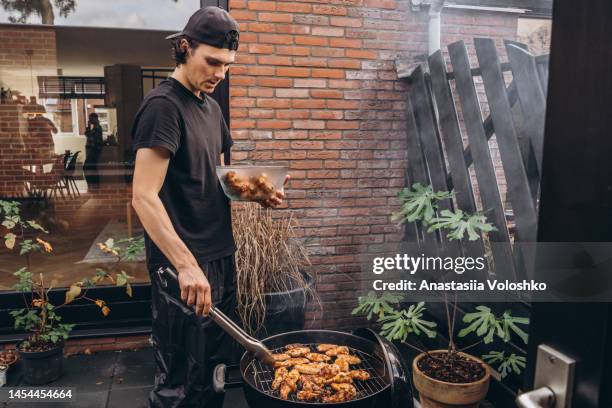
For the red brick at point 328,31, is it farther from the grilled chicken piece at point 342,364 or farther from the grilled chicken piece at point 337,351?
the grilled chicken piece at point 342,364

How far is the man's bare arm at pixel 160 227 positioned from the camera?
224cm

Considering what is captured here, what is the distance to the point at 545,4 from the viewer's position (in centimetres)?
511

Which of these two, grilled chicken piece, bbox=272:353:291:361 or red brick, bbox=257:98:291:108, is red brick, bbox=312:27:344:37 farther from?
grilled chicken piece, bbox=272:353:291:361

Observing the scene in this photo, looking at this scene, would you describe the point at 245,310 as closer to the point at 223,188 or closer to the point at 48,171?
the point at 223,188

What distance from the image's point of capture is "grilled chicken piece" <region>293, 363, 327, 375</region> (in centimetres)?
246

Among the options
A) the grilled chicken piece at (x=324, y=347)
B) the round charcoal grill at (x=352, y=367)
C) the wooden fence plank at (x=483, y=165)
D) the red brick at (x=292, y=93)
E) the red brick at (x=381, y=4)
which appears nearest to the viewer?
the round charcoal grill at (x=352, y=367)

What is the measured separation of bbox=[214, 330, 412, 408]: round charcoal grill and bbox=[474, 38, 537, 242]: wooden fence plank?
1273mm

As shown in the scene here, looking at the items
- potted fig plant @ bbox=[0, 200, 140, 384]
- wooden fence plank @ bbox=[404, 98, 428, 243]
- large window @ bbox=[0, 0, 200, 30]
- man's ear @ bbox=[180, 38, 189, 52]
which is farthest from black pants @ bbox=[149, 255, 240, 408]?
large window @ bbox=[0, 0, 200, 30]

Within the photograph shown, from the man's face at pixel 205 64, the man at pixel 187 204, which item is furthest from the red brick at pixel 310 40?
the man's face at pixel 205 64

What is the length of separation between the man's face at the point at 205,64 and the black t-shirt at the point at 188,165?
0.08 m

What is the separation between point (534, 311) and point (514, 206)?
259 centimetres

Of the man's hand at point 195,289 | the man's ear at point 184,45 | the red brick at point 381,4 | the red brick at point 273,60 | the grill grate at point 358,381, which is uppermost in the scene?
the red brick at point 381,4

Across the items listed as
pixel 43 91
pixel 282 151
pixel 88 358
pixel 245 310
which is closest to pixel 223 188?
pixel 245 310

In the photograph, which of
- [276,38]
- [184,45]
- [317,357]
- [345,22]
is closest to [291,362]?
[317,357]
